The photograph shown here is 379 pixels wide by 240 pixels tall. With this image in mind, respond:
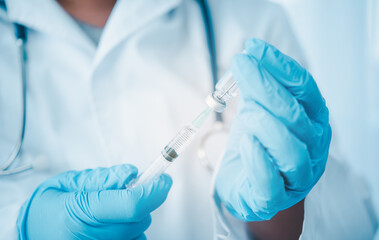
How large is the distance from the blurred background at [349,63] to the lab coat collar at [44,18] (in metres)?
0.95

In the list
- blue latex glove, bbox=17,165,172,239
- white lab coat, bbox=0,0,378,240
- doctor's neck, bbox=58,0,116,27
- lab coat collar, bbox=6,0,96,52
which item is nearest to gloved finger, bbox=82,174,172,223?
blue latex glove, bbox=17,165,172,239

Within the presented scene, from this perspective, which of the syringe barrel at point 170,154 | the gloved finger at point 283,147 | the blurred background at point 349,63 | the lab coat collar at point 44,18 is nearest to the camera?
the gloved finger at point 283,147

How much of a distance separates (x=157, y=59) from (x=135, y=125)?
0.20 m

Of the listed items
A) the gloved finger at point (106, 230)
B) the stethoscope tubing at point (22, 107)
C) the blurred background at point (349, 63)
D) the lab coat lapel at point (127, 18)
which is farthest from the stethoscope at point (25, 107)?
the blurred background at point (349, 63)

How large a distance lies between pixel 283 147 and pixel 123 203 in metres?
0.32

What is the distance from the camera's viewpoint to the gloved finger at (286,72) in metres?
0.46

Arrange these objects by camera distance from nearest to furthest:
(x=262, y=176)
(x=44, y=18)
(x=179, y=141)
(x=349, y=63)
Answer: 1. (x=262, y=176)
2. (x=179, y=141)
3. (x=44, y=18)
4. (x=349, y=63)

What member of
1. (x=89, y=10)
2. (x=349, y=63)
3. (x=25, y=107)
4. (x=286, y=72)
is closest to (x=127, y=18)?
(x=89, y=10)

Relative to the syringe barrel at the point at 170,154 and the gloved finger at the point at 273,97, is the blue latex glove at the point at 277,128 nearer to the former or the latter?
the gloved finger at the point at 273,97

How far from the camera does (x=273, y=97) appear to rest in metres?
0.45

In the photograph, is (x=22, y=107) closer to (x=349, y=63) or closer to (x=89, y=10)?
(x=89, y=10)

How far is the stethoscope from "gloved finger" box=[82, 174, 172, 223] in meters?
0.20

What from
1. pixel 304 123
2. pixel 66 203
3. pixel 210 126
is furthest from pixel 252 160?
pixel 66 203

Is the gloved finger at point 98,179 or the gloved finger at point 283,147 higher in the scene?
the gloved finger at point 283,147
